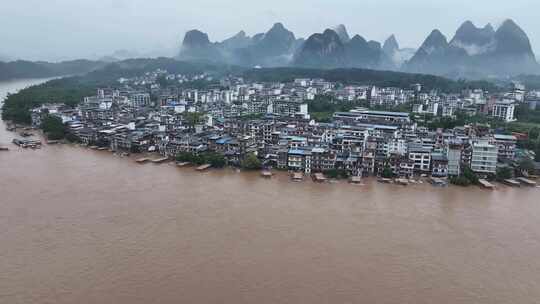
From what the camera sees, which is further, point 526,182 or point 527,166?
point 527,166

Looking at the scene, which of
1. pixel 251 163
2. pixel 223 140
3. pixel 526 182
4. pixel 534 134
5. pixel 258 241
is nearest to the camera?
pixel 258 241

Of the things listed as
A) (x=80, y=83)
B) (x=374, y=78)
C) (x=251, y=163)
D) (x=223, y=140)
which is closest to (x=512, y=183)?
(x=251, y=163)

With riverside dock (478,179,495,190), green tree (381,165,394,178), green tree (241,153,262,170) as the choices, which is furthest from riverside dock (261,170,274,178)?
riverside dock (478,179,495,190)

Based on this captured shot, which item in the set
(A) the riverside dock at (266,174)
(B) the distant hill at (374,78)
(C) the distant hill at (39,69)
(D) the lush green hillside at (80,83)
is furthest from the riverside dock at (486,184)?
(C) the distant hill at (39,69)

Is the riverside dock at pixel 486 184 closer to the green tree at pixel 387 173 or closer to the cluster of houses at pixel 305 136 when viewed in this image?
the cluster of houses at pixel 305 136

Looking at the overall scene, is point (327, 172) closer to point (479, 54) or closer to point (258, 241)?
point (258, 241)

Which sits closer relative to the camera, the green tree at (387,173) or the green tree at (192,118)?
the green tree at (387,173)
